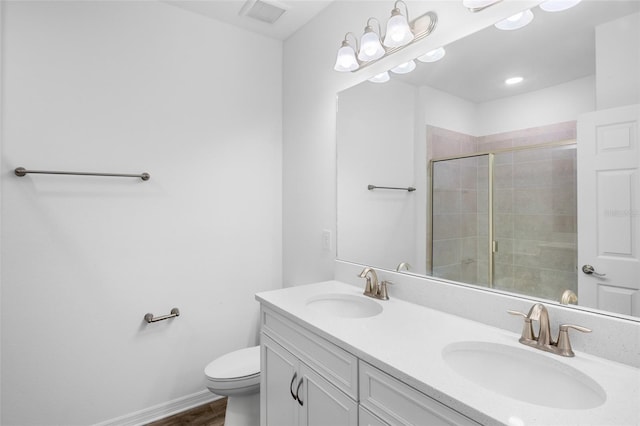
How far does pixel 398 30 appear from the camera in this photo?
1.39 meters

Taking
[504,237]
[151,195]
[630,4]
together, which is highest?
[630,4]

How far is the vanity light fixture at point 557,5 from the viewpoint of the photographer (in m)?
1.01

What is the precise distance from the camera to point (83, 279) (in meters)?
1.70

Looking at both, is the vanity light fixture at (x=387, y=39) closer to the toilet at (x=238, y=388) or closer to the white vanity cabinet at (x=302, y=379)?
the white vanity cabinet at (x=302, y=379)

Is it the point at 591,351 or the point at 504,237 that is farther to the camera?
the point at 504,237

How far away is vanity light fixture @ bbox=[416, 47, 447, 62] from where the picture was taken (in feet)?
4.46

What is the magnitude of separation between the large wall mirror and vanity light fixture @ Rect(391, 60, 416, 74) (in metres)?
0.04

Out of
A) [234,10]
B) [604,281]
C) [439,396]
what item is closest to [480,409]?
[439,396]

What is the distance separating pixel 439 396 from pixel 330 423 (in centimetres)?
51

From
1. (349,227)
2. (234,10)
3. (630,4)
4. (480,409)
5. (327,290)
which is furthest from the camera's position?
(234,10)

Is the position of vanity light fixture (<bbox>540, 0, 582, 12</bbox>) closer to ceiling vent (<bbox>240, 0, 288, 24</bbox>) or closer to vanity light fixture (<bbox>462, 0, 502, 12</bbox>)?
vanity light fixture (<bbox>462, 0, 502, 12</bbox>)

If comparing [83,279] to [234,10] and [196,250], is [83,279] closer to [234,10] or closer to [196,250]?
[196,250]

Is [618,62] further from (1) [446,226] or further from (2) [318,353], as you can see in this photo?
(2) [318,353]

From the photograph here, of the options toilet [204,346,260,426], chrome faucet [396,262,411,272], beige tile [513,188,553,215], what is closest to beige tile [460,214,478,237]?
beige tile [513,188,553,215]
